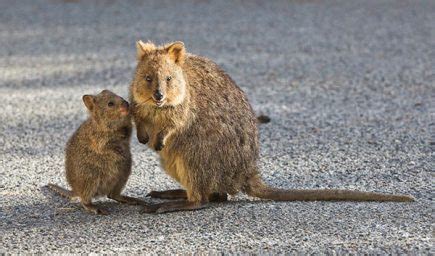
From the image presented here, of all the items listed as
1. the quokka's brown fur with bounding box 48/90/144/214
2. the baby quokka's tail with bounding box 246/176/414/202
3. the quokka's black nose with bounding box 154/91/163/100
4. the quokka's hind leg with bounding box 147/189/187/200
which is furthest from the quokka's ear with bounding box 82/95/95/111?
the baby quokka's tail with bounding box 246/176/414/202

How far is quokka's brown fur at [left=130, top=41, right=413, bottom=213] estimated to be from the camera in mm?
6102

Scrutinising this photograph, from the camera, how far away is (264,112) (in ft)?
31.6

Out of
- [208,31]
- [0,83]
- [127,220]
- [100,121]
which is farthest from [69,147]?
[208,31]

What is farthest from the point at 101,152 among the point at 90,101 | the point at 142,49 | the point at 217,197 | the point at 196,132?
the point at 217,197

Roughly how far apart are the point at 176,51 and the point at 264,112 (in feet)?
11.5

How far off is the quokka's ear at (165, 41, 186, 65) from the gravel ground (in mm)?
1094

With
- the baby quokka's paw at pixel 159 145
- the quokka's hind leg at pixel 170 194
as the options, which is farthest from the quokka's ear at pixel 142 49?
the quokka's hind leg at pixel 170 194

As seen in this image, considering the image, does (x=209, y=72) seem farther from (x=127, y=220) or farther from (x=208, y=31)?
(x=208, y=31)

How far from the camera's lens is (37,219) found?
6.10 metres

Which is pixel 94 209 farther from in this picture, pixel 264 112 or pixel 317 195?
pixel 264 112

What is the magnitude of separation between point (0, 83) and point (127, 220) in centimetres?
558

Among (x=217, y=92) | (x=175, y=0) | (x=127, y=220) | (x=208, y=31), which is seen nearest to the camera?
(x=127, y=220)

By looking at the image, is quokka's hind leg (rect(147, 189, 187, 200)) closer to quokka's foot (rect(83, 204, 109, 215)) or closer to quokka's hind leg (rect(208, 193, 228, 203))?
quokka's hind leg (rect(208, 193, 228, 203))

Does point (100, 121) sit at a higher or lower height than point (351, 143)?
higher
